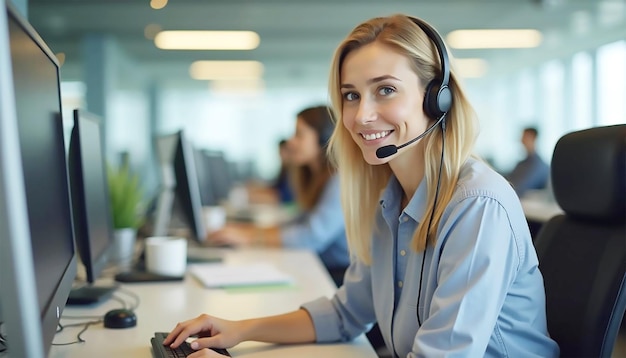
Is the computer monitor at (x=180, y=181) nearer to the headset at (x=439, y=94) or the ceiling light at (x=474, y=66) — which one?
the headset at (x=439, y=94)

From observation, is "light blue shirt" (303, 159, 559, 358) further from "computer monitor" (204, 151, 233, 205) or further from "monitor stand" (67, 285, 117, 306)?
"computer monitor" (204, 151, 233, 205)

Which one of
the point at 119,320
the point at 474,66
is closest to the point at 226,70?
the point at 474,66

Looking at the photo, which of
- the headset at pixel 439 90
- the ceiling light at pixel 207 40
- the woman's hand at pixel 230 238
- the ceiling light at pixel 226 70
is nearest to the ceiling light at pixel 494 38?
the ceiling light at pixel 207 40

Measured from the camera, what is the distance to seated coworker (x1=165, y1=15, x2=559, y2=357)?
977 millimetres

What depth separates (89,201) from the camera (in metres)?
1.37

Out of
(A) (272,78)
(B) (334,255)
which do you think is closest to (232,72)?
(A) (272,78)

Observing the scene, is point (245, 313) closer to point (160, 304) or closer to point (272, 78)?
point (160, 304)

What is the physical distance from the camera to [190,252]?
7.73 ft

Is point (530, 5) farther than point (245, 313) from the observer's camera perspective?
Yes

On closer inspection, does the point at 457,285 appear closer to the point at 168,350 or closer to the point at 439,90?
the point at 439,90

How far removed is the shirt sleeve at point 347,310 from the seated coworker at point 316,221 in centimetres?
→ 98

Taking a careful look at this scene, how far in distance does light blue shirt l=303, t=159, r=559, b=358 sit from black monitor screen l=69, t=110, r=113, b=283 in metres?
0.49

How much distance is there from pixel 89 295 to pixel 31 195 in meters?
0.82

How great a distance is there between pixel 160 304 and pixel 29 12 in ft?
2.71
